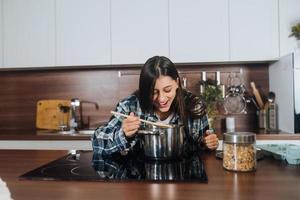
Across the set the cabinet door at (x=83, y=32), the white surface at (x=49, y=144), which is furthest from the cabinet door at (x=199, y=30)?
the white surface at (x=49, y=144)

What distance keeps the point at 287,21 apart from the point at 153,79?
1317 mm

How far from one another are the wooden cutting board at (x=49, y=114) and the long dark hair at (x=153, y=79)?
135 centimetres

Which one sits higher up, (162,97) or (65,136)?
(162,97)

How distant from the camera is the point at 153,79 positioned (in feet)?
3.73

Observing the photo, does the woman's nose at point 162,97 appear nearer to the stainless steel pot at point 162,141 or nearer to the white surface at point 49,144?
the stainless steel pot at point 162,141

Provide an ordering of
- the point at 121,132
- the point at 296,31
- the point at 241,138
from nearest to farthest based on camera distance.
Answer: the point at 241,138 < the point at 121,132 < the point at 296,31

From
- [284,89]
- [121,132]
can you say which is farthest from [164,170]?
[284,89]

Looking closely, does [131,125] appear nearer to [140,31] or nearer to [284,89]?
[140,31]

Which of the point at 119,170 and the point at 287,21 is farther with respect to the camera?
the point at 287,21

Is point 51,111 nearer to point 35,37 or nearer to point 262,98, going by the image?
point 35,37

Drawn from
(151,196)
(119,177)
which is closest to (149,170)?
(119,177)

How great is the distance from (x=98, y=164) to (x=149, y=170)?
0.19 meters

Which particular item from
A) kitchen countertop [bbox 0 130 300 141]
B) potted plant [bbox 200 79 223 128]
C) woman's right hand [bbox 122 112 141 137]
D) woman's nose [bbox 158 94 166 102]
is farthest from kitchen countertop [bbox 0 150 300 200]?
potted plant [bbox 200 79 223 128]

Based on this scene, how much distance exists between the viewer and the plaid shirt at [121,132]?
1070mm
